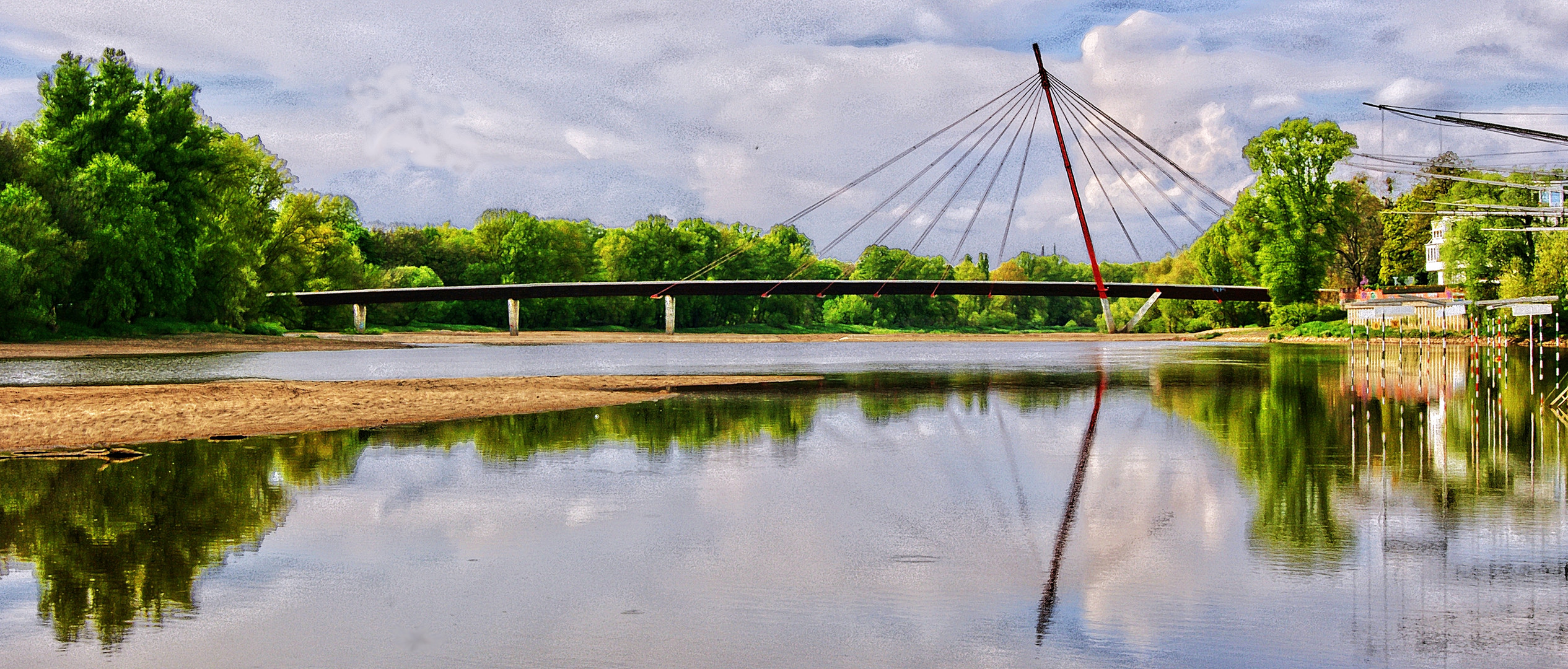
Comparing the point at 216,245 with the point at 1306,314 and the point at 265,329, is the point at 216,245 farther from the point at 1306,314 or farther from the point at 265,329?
the point at 1306,314

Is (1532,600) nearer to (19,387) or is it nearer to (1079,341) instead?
(19,387)

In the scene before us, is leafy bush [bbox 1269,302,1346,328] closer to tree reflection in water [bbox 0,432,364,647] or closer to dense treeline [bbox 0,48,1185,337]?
dense treeline [bbox 0,48,1185,337]

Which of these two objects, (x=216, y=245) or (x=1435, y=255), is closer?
(x=216, y=245)

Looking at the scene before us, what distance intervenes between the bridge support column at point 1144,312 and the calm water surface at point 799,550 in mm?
106381

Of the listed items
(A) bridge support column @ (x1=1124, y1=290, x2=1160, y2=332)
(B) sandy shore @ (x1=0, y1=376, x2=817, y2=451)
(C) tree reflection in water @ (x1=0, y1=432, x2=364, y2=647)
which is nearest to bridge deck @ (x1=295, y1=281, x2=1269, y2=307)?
(A) bridge support column @ (x1=1124, y1=290, x2=1160, y2=332)

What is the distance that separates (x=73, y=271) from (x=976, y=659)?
72.7 meters

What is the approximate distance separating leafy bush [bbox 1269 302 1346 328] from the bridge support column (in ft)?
77.0

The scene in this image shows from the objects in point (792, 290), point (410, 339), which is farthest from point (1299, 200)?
point (410, 339)

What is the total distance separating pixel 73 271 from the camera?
6756 centimetres

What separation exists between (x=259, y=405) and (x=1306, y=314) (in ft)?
A: 304

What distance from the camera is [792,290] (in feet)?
443

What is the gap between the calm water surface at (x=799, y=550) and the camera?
27.6 feet

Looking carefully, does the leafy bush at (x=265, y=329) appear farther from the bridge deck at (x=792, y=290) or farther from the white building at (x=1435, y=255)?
the white building at (x=1435, y=255)

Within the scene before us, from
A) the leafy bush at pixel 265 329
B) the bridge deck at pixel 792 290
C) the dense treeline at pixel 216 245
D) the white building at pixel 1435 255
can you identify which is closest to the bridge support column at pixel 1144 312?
the bridge deck at pixel 792 290
